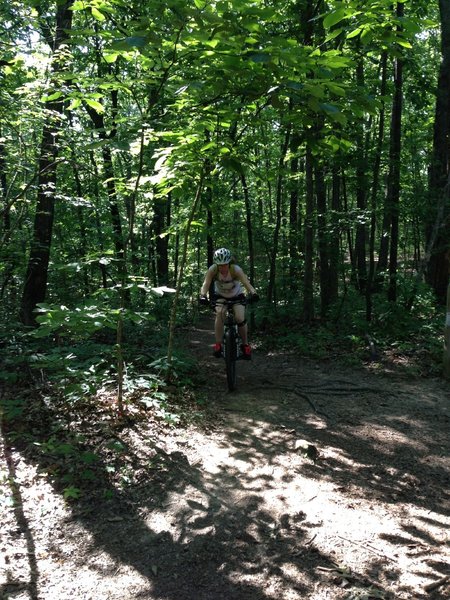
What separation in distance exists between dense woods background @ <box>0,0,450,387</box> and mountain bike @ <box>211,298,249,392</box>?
0.91 metres

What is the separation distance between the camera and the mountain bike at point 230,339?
658 centimetres

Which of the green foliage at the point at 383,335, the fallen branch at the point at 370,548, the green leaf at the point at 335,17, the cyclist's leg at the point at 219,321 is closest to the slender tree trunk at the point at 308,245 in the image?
the green foliage at the point at 383,335

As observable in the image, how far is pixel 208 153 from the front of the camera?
5.33 m

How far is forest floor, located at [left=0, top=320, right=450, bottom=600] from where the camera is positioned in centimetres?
286

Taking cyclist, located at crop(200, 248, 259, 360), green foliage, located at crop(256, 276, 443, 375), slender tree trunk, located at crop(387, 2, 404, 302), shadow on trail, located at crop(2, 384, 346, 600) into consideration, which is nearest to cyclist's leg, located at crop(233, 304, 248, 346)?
cyclist, located at crop(200, 248, 259, 360)

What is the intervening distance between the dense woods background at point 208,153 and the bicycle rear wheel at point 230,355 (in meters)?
0.90

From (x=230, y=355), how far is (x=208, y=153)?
2836 mm

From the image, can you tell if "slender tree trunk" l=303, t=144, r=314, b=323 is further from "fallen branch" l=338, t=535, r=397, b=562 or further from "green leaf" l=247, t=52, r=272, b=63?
"fallen branch" l=338, t=535, r=397, b=562

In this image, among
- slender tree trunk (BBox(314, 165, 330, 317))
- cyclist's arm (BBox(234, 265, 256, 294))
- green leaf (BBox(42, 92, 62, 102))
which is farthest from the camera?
slender tree trunk (BBox(314, 165, 330, 317))

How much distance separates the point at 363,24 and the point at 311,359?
6023mm

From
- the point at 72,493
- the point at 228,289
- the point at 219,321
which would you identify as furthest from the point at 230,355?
the point at 72,493

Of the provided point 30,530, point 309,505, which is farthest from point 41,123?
point 309,505

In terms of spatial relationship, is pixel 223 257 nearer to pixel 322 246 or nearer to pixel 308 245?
pixel 308 245

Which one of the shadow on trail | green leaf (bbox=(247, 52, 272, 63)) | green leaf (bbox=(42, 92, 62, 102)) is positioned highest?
green leaf (bbox=(42, 92, 62, 102))
